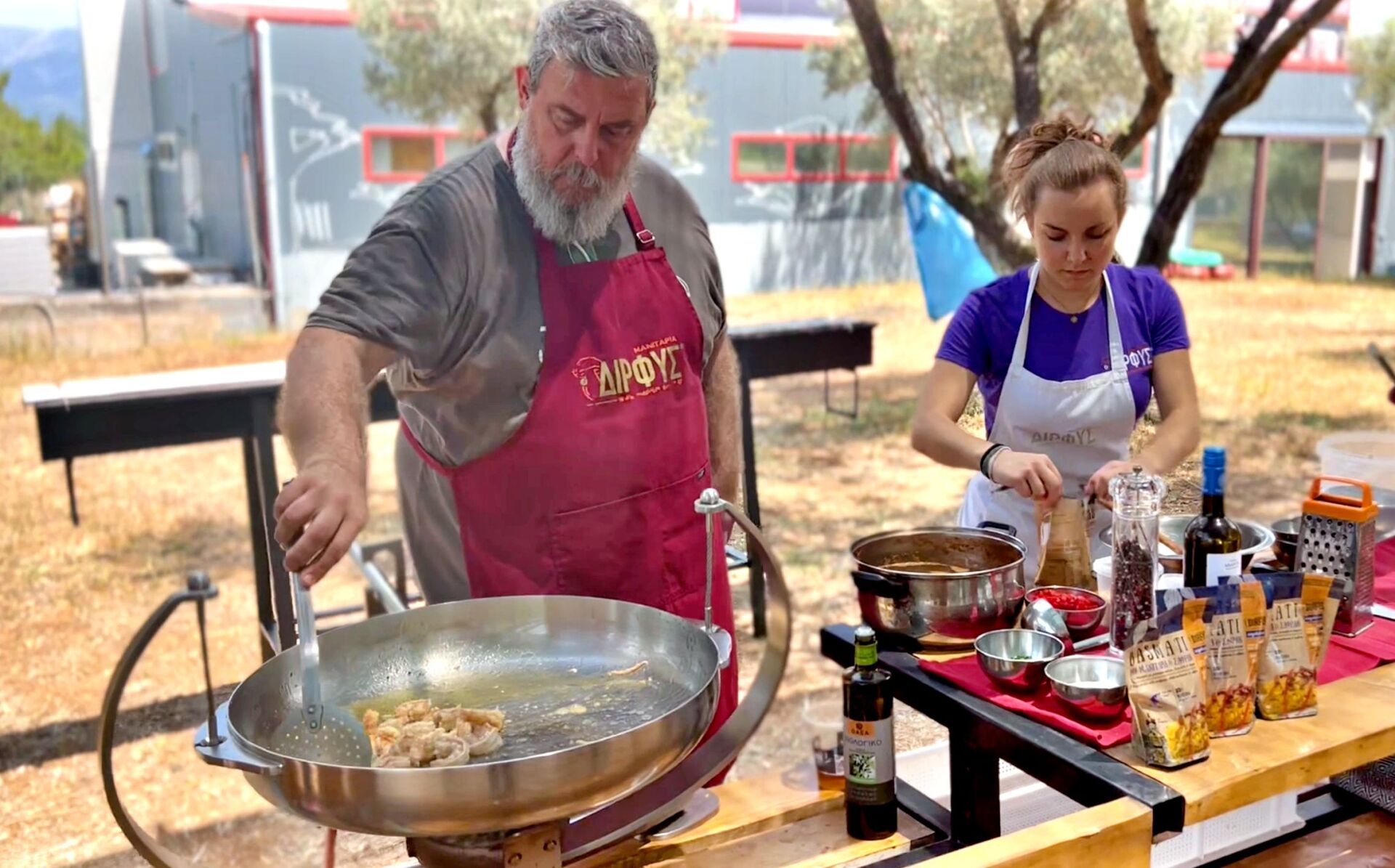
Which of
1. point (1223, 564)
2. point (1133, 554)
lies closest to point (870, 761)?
point (1133, 554)

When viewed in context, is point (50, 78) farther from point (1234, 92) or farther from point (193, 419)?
point (1234, 92)

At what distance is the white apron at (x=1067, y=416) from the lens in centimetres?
208

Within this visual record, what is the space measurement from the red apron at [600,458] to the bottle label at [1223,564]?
2.10 ft

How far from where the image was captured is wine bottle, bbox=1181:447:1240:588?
1.54 meters

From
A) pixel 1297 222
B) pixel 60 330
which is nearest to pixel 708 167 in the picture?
pixel 60 330

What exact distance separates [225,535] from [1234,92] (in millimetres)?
5403

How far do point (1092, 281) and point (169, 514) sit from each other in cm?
608

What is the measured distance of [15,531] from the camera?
649 centimetres

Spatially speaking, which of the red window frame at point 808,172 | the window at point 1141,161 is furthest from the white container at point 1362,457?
the window at point 1141,161

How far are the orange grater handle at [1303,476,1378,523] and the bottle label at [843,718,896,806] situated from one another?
2.42 ft

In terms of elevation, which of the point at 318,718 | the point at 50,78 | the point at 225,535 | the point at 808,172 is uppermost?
the point at 50,78

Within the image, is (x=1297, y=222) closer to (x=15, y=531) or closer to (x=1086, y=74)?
(x=1086, y=74)

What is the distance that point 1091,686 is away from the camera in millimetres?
1389

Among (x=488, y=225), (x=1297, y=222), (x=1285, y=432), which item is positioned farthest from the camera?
(x=1297, y=222)
